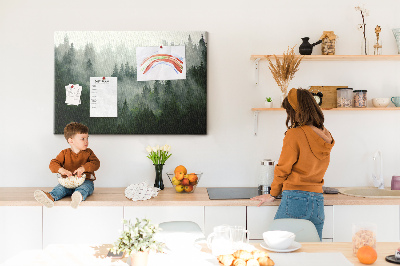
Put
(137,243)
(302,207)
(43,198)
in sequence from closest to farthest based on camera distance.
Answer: (137,243)
(302,207)
(43,198)

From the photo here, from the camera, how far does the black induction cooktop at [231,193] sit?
3053 millimetres

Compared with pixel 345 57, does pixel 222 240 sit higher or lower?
lower

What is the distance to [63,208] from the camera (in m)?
2.95

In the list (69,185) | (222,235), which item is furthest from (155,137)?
(222,235)

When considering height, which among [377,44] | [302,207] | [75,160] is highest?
[377,44]

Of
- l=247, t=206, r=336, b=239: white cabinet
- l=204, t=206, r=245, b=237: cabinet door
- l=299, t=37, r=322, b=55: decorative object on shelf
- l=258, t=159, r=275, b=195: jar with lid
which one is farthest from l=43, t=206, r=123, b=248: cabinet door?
l=299, t=37, r=322, b=55: decorative object on shelf

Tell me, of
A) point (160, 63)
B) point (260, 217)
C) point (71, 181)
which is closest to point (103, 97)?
point (160, 63)

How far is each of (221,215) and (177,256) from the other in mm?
1175

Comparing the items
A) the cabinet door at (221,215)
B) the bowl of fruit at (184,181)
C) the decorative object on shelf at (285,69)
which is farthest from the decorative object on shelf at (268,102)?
the cabinet door at (221,215)

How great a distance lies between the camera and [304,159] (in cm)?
269

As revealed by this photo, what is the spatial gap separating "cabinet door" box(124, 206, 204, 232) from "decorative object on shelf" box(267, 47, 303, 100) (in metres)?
1.12

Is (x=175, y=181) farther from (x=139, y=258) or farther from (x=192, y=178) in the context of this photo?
(x=139, y=258)

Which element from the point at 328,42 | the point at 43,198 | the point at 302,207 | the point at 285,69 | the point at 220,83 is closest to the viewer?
the point at 302,207

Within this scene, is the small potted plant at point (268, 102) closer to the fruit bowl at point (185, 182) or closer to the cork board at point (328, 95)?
the cork board at point (328, 95)
